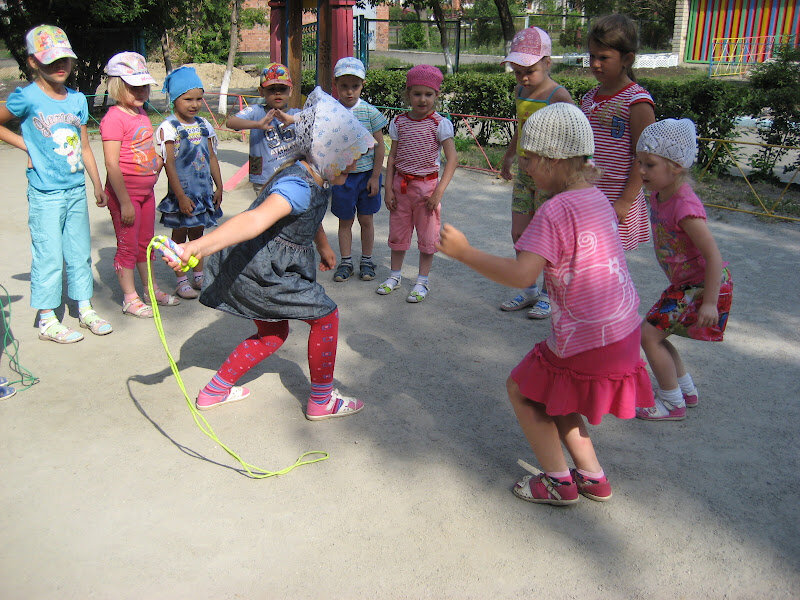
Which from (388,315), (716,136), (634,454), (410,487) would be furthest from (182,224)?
(716,136)

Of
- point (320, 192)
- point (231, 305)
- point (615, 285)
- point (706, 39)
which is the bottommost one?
point (231, 305)

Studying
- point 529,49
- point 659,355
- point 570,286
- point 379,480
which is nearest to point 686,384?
point 659,355

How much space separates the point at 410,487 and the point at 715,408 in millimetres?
1770

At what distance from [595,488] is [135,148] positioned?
3.59 meters

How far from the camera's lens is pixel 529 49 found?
4262mm

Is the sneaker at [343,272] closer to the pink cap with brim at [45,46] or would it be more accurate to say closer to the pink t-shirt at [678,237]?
the pink cap with brim at [45,46]

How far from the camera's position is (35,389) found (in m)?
3.84

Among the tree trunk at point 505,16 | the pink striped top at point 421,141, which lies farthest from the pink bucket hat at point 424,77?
the tree trunk at point 505,16

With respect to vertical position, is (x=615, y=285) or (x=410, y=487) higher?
(x=615, y=285)

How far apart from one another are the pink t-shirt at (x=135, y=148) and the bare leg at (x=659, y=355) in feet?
10.9

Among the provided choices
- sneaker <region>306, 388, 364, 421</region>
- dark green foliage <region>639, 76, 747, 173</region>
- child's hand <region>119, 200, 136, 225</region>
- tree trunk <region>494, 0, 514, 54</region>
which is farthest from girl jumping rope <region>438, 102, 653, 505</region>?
tree trunk <region>494, 0, 514, 54</region>

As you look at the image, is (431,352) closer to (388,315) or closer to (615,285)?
(388,315)

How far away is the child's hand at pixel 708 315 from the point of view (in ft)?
10.4

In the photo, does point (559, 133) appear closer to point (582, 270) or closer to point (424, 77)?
point (582, 270)
